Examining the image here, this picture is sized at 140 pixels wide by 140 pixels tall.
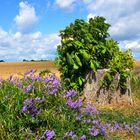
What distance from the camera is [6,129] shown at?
5.43 m

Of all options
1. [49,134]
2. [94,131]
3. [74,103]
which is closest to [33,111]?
[49,134]

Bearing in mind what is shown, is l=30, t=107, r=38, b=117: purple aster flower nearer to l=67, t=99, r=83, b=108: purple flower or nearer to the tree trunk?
l=67, t=99, r=83, b=108: purple flower

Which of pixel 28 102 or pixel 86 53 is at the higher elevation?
pixel 86 53

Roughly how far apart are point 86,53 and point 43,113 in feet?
15.5

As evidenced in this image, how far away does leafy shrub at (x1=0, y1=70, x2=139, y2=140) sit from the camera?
5.45 m

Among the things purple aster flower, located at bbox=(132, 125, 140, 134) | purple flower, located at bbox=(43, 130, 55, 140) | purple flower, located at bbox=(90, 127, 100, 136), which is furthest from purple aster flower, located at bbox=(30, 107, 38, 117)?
purple aster flower, located at bbox=(132, 125, 140, 134)

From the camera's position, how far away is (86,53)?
33.6 ft

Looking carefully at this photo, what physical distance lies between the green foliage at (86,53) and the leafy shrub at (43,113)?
3691 millimetres

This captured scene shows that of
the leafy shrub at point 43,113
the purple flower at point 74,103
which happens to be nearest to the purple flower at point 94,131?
the leafy shrub at point 43,113

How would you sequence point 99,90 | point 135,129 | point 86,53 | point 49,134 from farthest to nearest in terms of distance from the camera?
point 99,90
point 86,53
point 135,129
point 49,134

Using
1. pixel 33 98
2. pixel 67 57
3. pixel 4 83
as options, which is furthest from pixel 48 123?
pixel 67 57

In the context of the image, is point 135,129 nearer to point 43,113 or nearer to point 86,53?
point 43,113

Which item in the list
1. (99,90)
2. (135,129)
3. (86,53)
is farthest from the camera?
(99,90)

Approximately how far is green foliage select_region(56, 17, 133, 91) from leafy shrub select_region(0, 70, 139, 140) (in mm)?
3691
